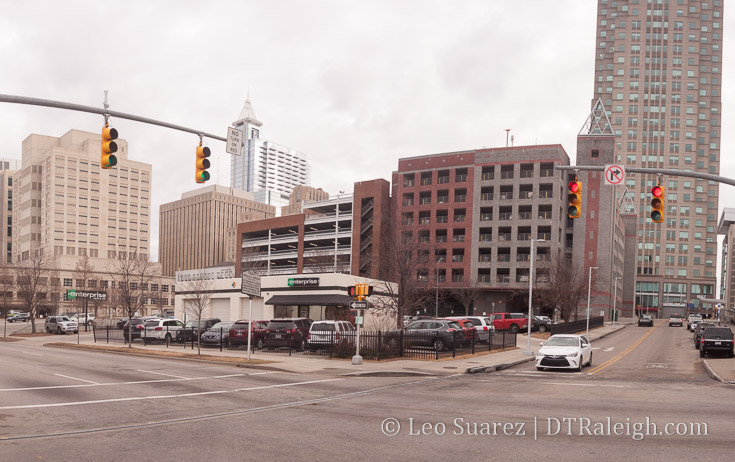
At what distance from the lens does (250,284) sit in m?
25.8

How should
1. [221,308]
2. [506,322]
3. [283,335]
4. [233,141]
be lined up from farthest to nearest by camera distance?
1. [221,308]
2. [506,322]
3. [283,335]
4. [233,141]

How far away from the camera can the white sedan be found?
78.8ft

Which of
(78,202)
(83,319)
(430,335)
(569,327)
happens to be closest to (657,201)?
(430,335)

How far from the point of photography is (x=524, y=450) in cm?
936

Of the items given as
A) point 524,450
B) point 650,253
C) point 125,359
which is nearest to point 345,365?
point 125,359

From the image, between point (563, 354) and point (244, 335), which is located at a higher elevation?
point (563, 354)

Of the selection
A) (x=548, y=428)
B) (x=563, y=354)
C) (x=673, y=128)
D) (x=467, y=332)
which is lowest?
(x=467, y=332)

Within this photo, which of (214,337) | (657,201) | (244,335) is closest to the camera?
(657,201)

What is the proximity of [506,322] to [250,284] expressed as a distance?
2944 centimetres

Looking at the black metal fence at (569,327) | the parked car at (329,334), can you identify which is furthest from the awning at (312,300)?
the parked car at (329,334)

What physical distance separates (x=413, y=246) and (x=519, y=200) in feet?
146

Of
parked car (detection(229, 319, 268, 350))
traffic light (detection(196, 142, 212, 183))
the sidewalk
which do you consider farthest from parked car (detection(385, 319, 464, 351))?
traffic light (detection(196, 142, 212, 183))

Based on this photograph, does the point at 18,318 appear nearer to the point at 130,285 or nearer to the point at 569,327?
the point at 130,285

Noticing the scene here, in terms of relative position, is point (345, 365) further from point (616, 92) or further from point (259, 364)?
point (616, 92)
